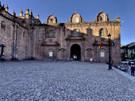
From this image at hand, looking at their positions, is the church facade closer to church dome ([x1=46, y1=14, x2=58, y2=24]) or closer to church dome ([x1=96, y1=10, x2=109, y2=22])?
church dome ([x1=96, y1=10, x2=109, y2=22])

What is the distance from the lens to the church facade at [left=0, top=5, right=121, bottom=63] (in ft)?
76.7

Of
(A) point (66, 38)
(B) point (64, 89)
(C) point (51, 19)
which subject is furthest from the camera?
(C) point (51, 19)

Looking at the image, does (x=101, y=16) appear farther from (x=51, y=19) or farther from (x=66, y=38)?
(x=51, y=19)

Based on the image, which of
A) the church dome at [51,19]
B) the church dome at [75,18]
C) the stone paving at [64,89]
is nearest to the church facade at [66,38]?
the church dome at [75,18]

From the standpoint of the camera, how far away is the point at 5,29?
59.1 ft

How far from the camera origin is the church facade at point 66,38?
23.4 metres

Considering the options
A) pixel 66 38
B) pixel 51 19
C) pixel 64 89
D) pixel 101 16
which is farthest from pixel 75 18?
pixel 64 89

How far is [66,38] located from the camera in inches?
1004

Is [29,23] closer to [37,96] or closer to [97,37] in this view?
[97,37]

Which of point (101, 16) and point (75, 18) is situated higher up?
point (101, 16)

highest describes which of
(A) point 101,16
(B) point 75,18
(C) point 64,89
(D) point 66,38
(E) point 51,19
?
(E) point 51,19

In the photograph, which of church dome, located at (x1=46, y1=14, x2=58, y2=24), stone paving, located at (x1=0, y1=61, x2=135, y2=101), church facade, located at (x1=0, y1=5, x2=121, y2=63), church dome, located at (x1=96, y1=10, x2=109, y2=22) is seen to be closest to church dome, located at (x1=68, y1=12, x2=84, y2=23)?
church facade, located at (x1=0, y1=5, x2=121, y2=63)

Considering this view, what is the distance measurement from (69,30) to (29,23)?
12202 millimetres

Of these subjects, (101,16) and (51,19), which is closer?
(101,16)
